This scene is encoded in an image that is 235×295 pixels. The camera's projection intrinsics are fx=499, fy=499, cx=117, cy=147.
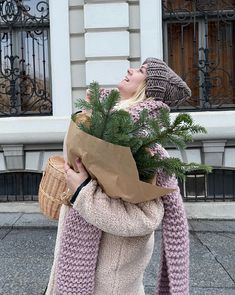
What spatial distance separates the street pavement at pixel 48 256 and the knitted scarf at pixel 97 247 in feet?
7.50

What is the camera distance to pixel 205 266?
5.00 metres

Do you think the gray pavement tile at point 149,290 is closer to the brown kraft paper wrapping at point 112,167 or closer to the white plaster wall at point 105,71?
the brown kraft paper wrapping at point 112,167

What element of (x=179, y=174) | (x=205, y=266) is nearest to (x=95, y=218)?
(x=179, y=174)

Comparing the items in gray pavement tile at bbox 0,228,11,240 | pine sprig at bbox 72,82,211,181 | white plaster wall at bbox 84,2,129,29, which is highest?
white plaster wall at bbox 84,2,129,29

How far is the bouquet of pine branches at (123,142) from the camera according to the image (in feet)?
5.88

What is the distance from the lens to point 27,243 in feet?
19.4

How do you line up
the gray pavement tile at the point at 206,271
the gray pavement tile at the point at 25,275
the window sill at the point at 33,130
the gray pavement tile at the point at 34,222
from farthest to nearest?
the window sill at the point at 33,130 → the gray pavement tile at the point at 34,222 → the gray pavement tile at the point at 206,271 → the gray pavement tile at the point at 25,275

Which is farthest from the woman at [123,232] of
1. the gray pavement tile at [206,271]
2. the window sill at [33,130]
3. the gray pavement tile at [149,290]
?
the window sill at [33,130]

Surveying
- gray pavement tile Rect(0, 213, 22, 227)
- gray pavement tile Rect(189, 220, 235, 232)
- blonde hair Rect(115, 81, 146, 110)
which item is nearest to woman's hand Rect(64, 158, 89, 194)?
blonde hair Rect(115, 81, 146, 110)

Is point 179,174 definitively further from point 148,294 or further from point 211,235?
point 211,235

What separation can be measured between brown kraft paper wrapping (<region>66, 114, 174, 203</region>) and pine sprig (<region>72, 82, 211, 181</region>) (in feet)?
0.10

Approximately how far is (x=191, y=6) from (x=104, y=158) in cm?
644

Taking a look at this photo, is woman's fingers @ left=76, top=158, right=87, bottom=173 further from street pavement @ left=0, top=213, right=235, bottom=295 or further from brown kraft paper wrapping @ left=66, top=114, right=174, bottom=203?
street pavement @ left=0, top=213, right=235, bottom=295

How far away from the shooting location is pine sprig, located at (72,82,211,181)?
1.79 m
